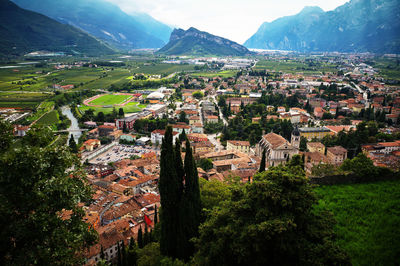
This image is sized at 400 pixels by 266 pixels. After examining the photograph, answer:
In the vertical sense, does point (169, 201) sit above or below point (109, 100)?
above

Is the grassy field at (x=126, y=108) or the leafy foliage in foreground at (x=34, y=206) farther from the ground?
the leafy foliage in foreground at (x=34, y=206)

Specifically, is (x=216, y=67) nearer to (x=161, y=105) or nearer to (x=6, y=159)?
(x=161, y=105)

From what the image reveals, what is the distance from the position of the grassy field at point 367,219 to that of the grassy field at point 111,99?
234ft

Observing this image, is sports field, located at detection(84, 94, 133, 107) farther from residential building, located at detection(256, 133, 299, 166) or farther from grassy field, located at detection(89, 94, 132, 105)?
residential building, located at detection(256, 133, 299, 166)

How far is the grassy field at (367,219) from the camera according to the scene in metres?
8.53

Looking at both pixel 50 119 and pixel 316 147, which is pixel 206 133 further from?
pixel 50 119

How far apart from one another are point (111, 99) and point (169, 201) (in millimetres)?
73076

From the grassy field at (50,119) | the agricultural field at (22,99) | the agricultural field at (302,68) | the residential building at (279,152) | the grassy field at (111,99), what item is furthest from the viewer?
the agricultural field at (302,68)

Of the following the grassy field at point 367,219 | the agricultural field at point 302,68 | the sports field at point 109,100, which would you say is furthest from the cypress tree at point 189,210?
the agricultural field at point 302,68

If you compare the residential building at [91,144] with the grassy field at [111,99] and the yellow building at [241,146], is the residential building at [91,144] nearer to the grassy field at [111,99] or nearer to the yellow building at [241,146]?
the yellow building at [241,146]

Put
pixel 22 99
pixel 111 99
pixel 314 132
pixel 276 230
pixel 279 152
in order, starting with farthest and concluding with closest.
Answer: pixel 111 99 → pixel 22 99 → pixel 314 132 → pixel 279 152 → pixel 276 230

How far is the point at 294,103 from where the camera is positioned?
69.2 m

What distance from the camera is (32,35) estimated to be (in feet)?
579

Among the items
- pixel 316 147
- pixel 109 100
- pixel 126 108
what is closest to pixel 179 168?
pixel 316 147
